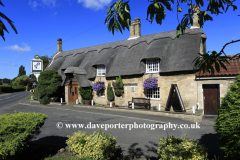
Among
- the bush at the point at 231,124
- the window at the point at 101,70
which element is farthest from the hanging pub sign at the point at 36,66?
the bush at the point at 231,124

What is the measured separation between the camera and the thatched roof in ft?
48.5

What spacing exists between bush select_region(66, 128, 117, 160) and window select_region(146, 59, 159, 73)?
38.4 feet

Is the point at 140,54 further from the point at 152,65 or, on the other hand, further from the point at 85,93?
the point at 85,93

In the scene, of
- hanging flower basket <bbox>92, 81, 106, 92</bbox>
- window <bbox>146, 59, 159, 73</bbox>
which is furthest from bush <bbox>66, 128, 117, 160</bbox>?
hanging flower basket <bbox>92, 81, 106, 92</bbox>

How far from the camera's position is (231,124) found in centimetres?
402

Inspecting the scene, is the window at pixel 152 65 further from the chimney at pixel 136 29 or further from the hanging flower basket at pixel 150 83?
the chimney at pixel 136 29

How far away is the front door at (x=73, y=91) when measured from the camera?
20.8 metres

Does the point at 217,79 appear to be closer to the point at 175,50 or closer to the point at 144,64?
the point at 175,50

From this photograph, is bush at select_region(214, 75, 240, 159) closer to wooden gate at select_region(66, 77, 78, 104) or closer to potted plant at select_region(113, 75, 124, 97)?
potted plant at select_region(113, 75, 124, 97)

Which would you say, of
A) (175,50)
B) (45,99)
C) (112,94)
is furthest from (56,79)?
(175,50)

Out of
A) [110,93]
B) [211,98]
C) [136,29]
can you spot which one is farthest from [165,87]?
[136,29]

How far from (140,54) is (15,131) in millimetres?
14594

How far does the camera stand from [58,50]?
3147 centimetres

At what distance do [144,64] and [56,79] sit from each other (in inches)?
465
